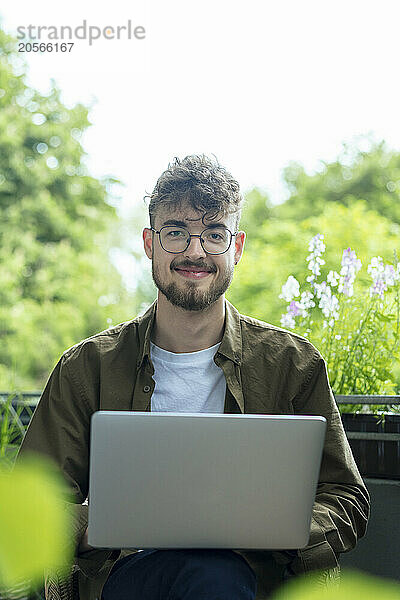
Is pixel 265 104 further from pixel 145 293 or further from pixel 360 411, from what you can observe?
pixel 360 411

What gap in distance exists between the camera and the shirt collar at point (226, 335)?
5.70 ft

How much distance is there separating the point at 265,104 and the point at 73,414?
599 inches

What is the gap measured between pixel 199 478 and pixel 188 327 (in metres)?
0.73

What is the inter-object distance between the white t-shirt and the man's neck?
2 cm

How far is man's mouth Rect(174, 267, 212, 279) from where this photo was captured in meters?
1.78

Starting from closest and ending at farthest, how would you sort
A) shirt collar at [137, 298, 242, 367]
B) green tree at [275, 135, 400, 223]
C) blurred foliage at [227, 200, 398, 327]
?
shirt collar at [137, 298, 242, 367], blurred foliage at [227, 200, 398, 327], green tree at [275, 135, 400, 223]

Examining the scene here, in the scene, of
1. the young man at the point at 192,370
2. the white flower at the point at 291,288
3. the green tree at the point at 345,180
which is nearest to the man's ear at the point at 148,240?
the young man at the point at 192,370

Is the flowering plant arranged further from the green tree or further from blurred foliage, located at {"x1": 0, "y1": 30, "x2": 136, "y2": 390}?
the green tree

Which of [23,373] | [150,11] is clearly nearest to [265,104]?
[150,11]

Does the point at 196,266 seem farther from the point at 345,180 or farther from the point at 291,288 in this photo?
the point at 345,180

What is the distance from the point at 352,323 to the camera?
2.38m

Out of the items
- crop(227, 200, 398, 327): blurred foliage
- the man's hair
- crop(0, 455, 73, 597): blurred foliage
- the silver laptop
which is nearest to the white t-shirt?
the man's hair

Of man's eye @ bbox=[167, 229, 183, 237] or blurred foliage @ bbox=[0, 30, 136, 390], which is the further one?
blurred foliage @ bbox=[0, 30, 136, 390]

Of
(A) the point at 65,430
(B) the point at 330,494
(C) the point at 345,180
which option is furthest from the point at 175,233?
(C) the point at 345,180
